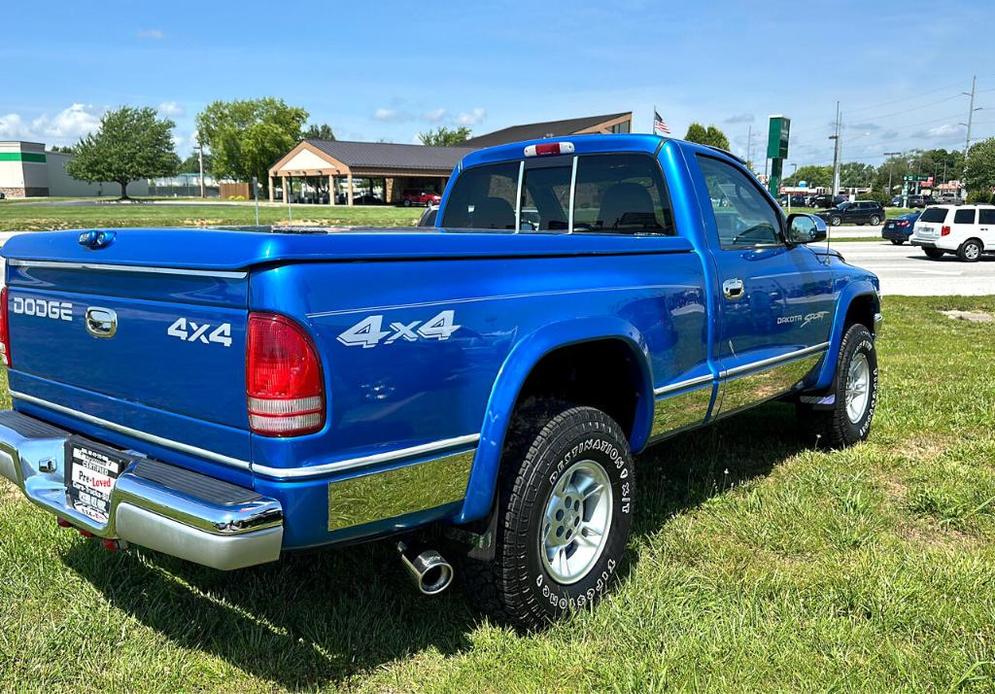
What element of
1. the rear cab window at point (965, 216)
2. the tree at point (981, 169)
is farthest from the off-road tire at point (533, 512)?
the tree at point (981, 169)

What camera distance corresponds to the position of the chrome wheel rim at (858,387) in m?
5.49

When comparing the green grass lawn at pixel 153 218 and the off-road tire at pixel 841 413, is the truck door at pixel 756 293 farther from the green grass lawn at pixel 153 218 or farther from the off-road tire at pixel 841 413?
the green grass lawn at pixel 153 218

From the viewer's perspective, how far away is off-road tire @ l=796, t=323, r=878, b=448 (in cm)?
526

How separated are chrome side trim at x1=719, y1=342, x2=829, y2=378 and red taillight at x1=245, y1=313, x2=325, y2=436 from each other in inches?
90.4

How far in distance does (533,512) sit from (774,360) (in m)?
2.08

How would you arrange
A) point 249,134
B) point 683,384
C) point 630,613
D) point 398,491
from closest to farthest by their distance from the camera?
point 398,491 → point 630,613 → point 683,384 → point 249,134

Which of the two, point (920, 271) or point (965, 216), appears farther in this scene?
point (965, 216)

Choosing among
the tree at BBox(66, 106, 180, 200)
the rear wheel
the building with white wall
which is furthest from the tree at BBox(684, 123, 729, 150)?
the building with white wall

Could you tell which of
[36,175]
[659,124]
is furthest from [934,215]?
[36,175]

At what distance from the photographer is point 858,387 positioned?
5668 mm

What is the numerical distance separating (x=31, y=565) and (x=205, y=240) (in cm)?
214

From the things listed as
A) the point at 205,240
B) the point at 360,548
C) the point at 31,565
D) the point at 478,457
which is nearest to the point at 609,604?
the point at 478,457

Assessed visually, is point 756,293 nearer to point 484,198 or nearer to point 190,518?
point 484,198

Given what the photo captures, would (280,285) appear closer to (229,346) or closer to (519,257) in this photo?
(229,346)
